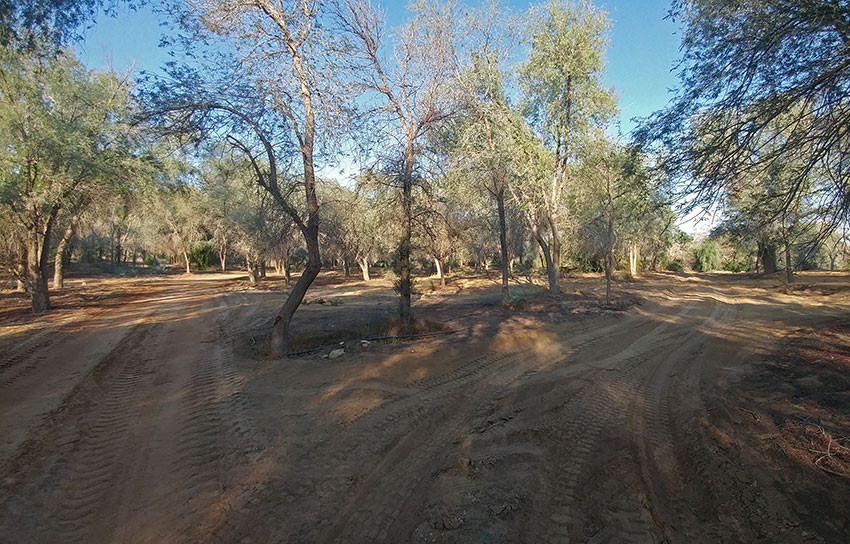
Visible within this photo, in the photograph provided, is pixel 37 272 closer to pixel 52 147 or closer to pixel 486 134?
pixel 52 147

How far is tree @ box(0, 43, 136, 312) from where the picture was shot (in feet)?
42.1

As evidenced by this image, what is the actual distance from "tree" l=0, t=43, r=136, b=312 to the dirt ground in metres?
7.27

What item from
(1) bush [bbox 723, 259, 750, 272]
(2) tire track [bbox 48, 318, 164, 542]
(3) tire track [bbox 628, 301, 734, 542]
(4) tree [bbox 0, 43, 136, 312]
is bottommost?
(3) tire track [bbox 628, 301, 734, 542]

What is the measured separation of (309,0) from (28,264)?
1536cm

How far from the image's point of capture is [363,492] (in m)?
3.64

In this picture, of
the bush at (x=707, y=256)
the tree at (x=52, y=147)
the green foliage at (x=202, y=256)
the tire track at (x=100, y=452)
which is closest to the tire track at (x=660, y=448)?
the tire track at (x=100, y=452)

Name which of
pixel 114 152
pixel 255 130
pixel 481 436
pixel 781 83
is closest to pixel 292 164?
pixel 255 130

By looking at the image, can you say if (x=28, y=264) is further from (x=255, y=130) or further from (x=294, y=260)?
(x=294, y=260)

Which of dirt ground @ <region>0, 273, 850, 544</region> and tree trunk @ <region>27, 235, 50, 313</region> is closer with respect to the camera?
dirt ground @ <region>0, 273, 850, 544</region>

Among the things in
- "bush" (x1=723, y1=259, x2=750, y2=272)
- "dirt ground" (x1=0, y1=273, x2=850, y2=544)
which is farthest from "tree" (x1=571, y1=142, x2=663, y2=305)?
"bush" (x1=723, y1=259, x2=750, y2=272)

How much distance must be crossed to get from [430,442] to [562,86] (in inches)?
723

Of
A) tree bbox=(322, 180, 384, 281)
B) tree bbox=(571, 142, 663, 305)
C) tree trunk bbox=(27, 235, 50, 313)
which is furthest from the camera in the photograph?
tree bbox=(322, 180, 384, 281)

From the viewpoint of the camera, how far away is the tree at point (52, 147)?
12820 mm

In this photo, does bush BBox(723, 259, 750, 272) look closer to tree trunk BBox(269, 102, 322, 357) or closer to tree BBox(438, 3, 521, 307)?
tree BBox(438, 3, 521, 307)
